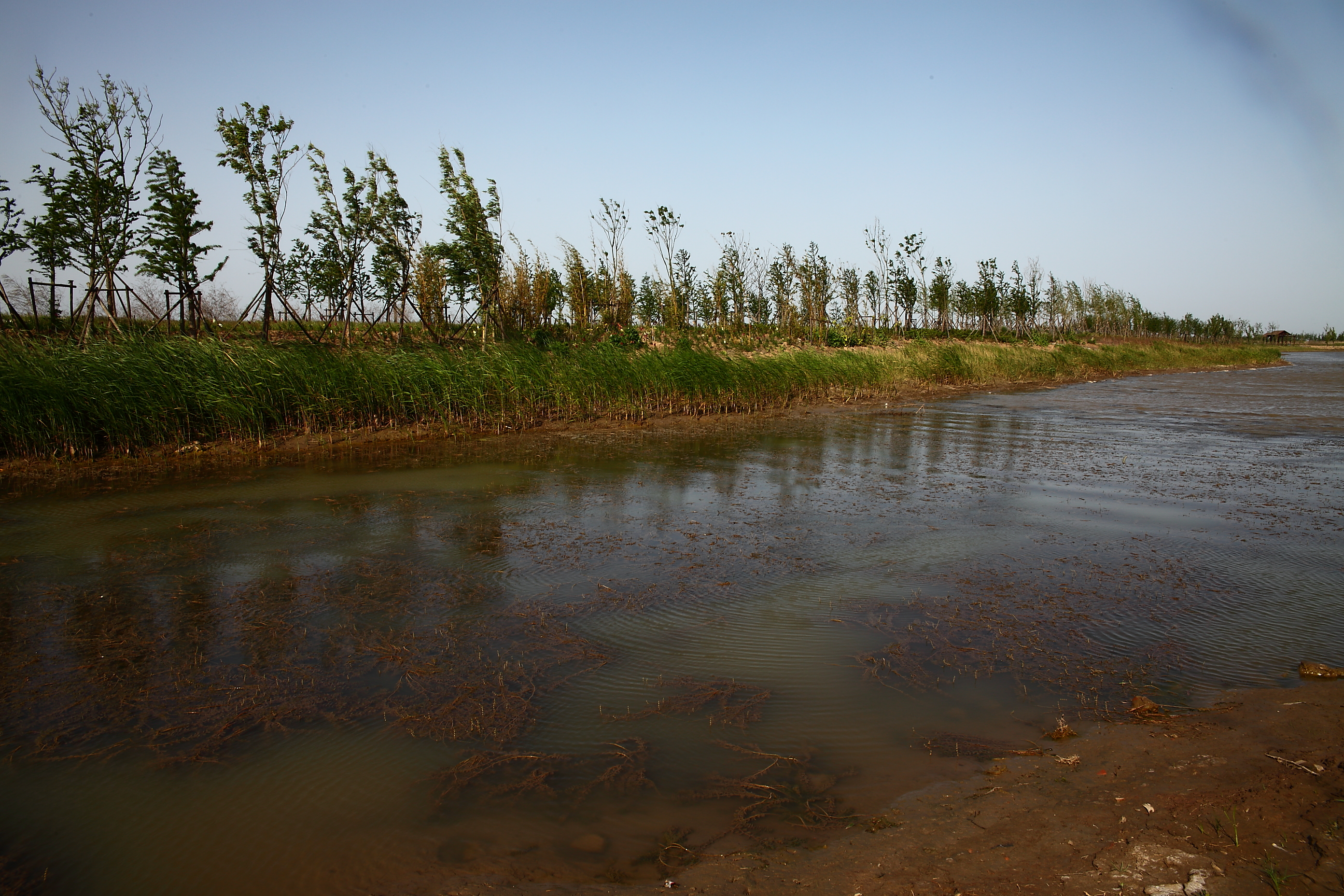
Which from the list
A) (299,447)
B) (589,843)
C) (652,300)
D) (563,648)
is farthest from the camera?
(652,300)

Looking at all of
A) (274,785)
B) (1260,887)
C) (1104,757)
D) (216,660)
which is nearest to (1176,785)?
(1104,757)

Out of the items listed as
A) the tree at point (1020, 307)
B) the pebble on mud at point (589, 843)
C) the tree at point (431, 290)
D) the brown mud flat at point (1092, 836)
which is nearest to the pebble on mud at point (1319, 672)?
the brown mud flat at point (1092, 836)

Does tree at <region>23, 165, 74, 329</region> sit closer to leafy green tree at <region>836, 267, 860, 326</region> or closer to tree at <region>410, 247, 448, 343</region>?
tree at <region>410, 247, 448, 343</region>

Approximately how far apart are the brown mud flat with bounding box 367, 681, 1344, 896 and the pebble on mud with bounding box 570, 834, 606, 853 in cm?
18

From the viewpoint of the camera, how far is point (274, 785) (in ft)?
8.96

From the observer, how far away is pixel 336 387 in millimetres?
11031

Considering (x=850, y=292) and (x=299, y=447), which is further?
(x=850, y=292)

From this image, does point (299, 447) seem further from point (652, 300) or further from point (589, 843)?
point (652, 300)

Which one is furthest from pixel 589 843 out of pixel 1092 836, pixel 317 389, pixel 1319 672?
pixel 317 389

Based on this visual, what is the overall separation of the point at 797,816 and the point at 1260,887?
1224mm

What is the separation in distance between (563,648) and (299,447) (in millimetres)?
8089

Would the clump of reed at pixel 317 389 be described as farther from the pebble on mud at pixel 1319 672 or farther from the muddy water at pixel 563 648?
the pebble on mud at pixel 1319 672

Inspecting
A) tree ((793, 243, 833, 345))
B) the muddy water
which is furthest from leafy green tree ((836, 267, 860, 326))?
the muddy water

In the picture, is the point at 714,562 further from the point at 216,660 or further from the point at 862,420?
the point at 862,420
